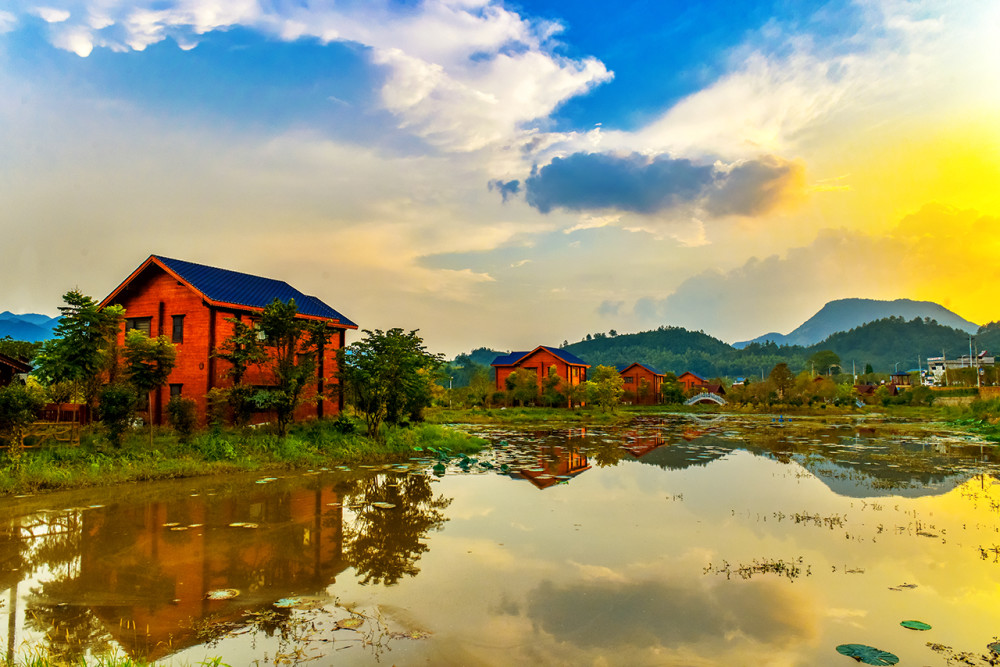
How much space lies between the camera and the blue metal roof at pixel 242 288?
19875 millimetres

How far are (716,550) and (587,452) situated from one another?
43.5 feet

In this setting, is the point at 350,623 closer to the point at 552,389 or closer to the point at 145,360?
the point at 145,360

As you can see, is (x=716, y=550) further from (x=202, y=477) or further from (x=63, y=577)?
(x=202, y=477)

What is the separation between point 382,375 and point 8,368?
11152 mm

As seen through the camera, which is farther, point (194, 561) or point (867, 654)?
point (194, 561)

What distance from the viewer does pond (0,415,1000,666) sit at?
5.52 metres

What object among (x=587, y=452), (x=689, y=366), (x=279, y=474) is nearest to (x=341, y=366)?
(x=279, y=474)

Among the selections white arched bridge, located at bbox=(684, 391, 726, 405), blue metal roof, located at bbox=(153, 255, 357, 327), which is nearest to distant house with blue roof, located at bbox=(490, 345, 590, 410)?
white arched bridge, located at bbox=(684, 391, 726, 405)

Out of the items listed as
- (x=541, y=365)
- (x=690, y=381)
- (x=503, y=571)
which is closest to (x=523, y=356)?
(x=541, y=365)

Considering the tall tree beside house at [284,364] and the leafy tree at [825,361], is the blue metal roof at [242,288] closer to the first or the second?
the tall tree beside house at [284,364]

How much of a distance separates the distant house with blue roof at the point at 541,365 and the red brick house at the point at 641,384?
11822 millimetres

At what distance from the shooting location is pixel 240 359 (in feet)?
58.5

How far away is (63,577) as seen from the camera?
7250mm

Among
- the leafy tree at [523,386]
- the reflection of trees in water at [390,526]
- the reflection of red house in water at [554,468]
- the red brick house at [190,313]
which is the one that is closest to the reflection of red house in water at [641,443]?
the reflection of red house in water at [554,468]
